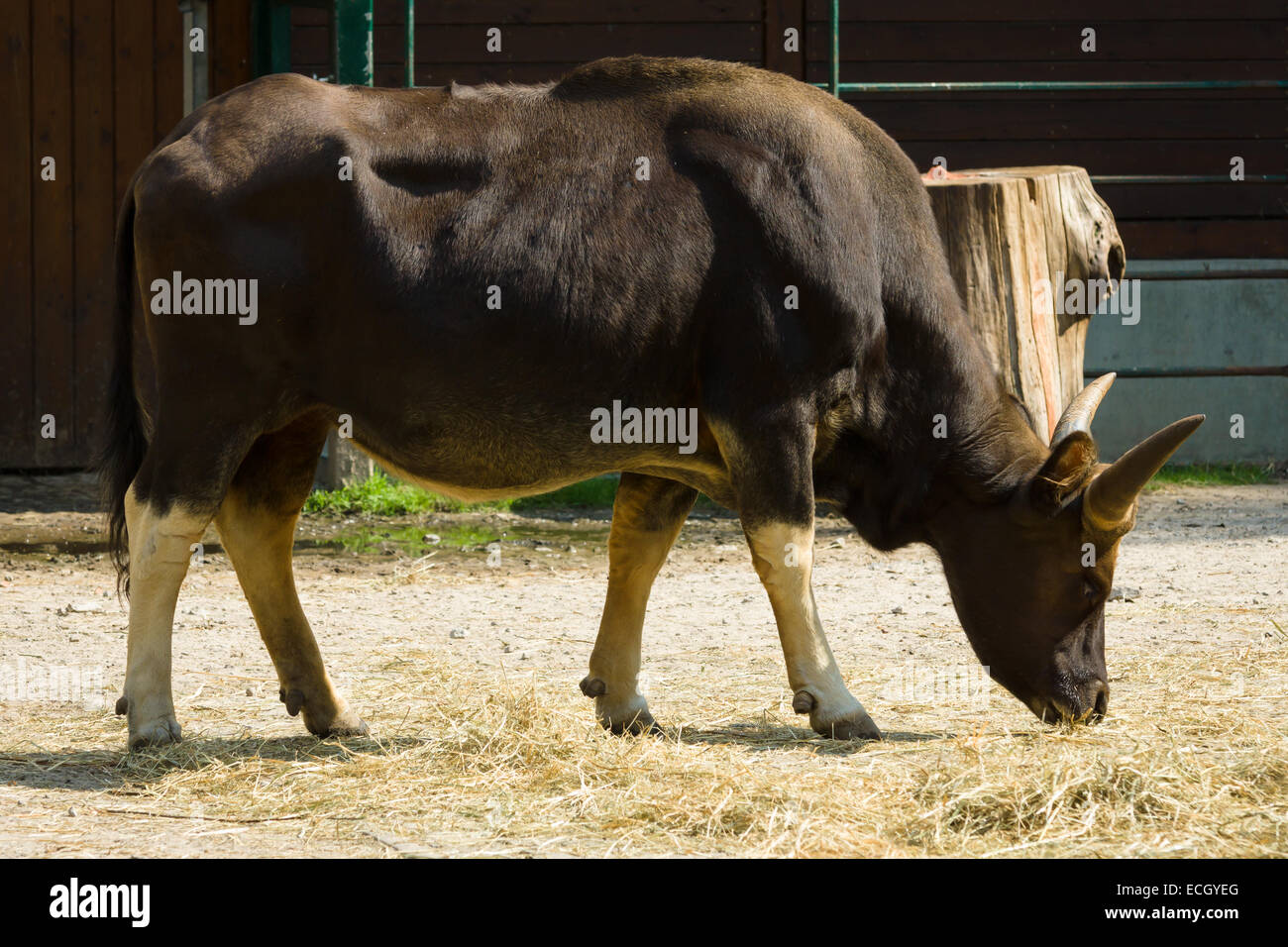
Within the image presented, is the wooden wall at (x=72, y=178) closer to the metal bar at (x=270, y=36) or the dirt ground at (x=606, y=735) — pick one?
the metal bar at (x=270, y=36)

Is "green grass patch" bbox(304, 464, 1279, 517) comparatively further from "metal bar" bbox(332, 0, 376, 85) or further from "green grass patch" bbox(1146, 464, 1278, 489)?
"metal bar" bbox(332, 0, 376, 85)

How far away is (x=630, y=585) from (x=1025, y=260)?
255cm

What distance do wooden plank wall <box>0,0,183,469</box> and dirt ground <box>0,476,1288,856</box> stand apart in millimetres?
2051

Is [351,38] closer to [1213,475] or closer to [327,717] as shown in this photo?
[327,717]

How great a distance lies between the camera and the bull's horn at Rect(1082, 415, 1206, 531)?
4426 millimetres

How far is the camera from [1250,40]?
11.6 metres

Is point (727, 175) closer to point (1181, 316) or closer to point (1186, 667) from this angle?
point (1186, 667)

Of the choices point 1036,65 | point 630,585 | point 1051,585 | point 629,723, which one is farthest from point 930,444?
point 1036,65

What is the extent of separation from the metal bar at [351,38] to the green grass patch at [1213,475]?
18.0ft

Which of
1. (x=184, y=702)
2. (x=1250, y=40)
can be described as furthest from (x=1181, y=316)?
(x=184, y=702)

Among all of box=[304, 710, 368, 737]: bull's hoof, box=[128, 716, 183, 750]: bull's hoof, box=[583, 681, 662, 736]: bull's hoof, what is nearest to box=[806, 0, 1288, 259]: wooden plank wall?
box=[583, 681, 662, 736]: bull's hoof

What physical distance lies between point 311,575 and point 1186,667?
13.4 feet

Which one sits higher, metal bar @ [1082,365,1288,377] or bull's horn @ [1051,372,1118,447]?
bull's horn @ [1051,372,1118,447]

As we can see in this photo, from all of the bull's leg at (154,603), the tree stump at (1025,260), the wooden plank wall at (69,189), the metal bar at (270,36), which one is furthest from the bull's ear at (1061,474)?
the wooden plank wall at (69,189)
